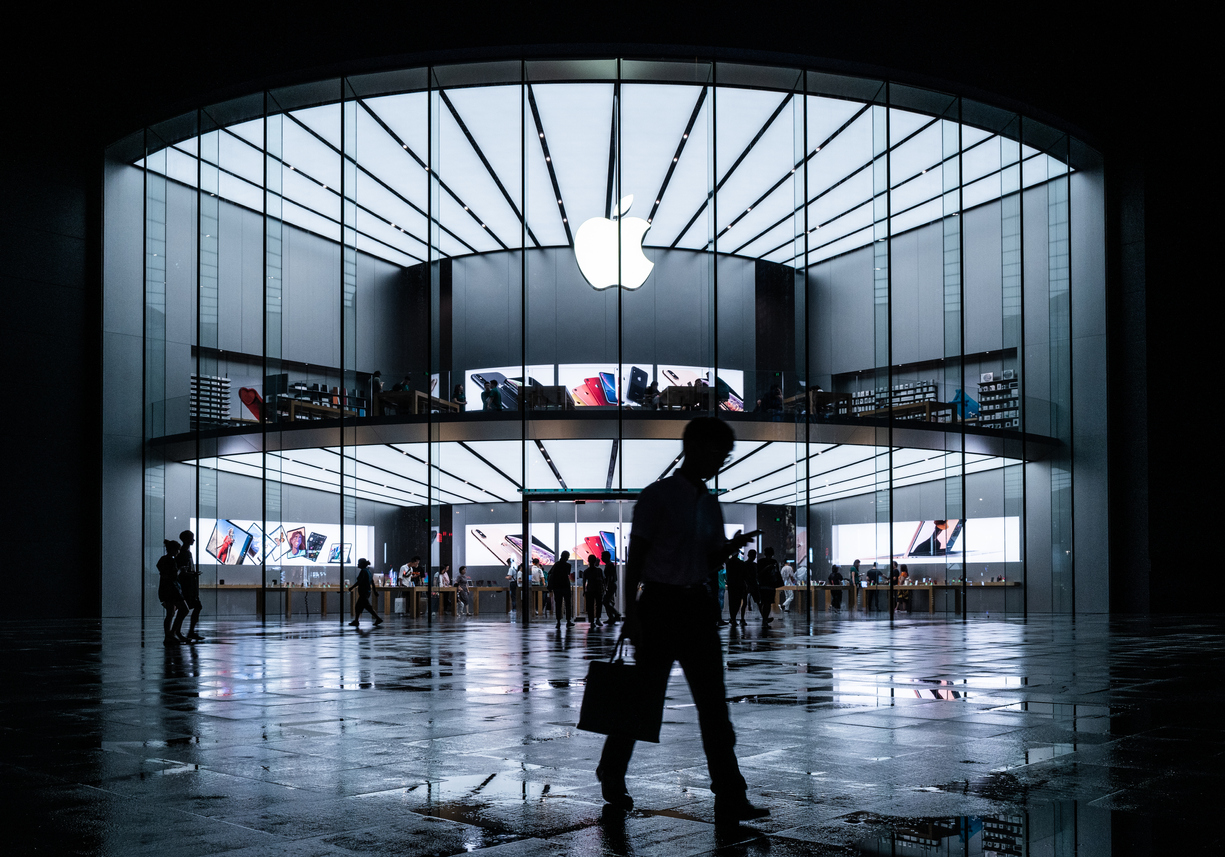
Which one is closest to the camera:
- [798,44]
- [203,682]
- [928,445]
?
[203,682]

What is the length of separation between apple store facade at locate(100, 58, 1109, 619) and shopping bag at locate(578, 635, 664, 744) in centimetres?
1943

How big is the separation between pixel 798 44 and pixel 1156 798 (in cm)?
2137

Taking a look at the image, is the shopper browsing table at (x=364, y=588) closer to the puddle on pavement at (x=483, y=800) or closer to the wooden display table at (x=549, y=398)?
the wooden display table at (x=549, y=398)

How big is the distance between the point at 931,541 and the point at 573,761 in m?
20.6

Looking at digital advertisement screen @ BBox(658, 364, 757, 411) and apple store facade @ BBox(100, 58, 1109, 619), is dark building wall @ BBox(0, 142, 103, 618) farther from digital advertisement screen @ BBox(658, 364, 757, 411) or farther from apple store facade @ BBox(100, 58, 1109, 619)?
digital advertisement screen @ BBox(658, 364, 757, 411)

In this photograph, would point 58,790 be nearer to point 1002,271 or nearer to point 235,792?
point 235,792

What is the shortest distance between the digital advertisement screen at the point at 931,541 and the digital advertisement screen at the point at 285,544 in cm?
1040

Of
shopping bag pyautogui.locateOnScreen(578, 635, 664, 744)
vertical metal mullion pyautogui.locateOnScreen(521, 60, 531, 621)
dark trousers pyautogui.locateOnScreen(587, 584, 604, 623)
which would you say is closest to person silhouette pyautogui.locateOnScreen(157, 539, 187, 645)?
dark trousers pyautogui.locateOnScreen(587, 584, 604, 623)

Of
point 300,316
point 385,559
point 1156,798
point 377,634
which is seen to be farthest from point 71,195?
point 1156,798

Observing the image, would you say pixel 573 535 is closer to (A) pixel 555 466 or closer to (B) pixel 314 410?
(A) pixel 555 466

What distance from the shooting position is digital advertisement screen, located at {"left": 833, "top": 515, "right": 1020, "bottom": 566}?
914 inches

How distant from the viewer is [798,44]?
23109mm

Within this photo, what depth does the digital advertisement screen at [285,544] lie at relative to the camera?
23891 millimetres

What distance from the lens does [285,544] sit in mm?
24438
